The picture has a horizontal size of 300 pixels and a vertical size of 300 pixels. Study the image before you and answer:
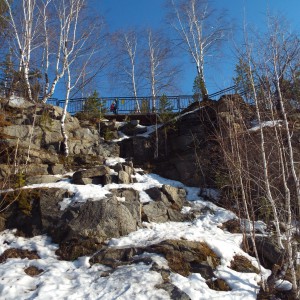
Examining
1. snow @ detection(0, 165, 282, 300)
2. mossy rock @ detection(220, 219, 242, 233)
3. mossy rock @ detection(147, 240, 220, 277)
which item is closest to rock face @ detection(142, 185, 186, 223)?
snow @ detection(0, 165, 282, 300)

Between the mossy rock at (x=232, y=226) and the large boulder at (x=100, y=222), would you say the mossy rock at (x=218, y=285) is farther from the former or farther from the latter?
the mossy rock at (x=232, y=226)

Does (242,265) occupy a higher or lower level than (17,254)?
lower

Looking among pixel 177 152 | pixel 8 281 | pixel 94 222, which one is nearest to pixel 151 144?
pixel 177 152

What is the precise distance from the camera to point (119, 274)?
6133mm

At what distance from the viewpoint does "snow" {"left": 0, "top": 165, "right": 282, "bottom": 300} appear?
555 cm

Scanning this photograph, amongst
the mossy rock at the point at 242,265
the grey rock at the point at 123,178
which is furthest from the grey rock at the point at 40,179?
the mossy rock at the point at 242,265

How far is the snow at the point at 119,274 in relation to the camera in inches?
219

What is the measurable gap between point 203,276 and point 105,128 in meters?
11.7

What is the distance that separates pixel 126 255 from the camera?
6.90m

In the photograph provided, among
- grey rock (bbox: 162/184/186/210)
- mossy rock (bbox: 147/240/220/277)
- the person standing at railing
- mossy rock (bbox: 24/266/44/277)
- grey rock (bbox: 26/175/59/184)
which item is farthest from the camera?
the person standing at railing

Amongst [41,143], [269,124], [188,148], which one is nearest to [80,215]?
[41,143]

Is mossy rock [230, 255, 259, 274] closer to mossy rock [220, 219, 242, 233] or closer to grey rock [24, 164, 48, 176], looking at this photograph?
mossy rock [220, 219, 242, 233]

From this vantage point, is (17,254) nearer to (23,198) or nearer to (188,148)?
(23,198)

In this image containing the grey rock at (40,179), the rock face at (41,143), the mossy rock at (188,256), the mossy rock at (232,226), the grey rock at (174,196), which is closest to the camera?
the mossy rock at (188,256)
